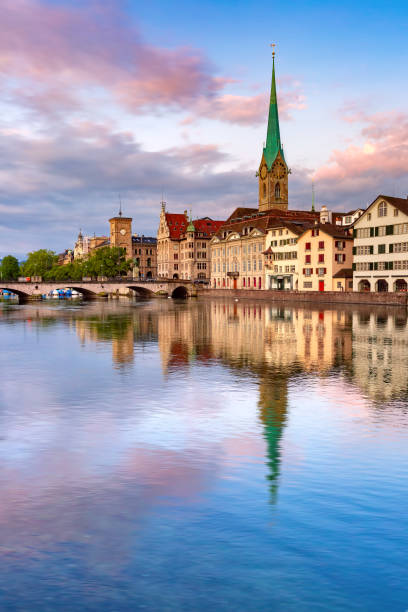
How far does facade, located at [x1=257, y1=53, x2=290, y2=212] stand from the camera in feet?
520

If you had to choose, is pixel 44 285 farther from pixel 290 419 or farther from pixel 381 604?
pixel 381 604

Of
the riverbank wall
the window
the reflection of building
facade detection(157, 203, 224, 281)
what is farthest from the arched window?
facade detection(157, 203, 224, 281)

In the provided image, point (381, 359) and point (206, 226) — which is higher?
point (206, 226)

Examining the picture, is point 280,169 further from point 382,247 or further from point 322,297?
point 322,297

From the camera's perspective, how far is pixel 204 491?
10.7m

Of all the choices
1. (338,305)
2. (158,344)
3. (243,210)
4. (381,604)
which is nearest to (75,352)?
(158,344)

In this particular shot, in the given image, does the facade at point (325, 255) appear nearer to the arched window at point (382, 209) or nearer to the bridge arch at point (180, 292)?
the arched window at point (382, 209)

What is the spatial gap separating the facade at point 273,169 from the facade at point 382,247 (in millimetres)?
66398

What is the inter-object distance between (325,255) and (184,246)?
82.6 meters

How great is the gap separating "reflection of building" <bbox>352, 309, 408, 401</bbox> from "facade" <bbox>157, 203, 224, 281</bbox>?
126m

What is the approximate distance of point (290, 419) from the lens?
1625 centimetres

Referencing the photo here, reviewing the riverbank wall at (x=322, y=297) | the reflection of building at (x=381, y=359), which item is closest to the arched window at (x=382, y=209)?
the riverbank wall at (x=322, y=297)

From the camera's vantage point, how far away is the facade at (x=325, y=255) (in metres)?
101

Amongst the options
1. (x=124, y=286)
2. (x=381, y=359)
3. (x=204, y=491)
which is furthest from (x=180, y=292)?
(x=204, y=491)
